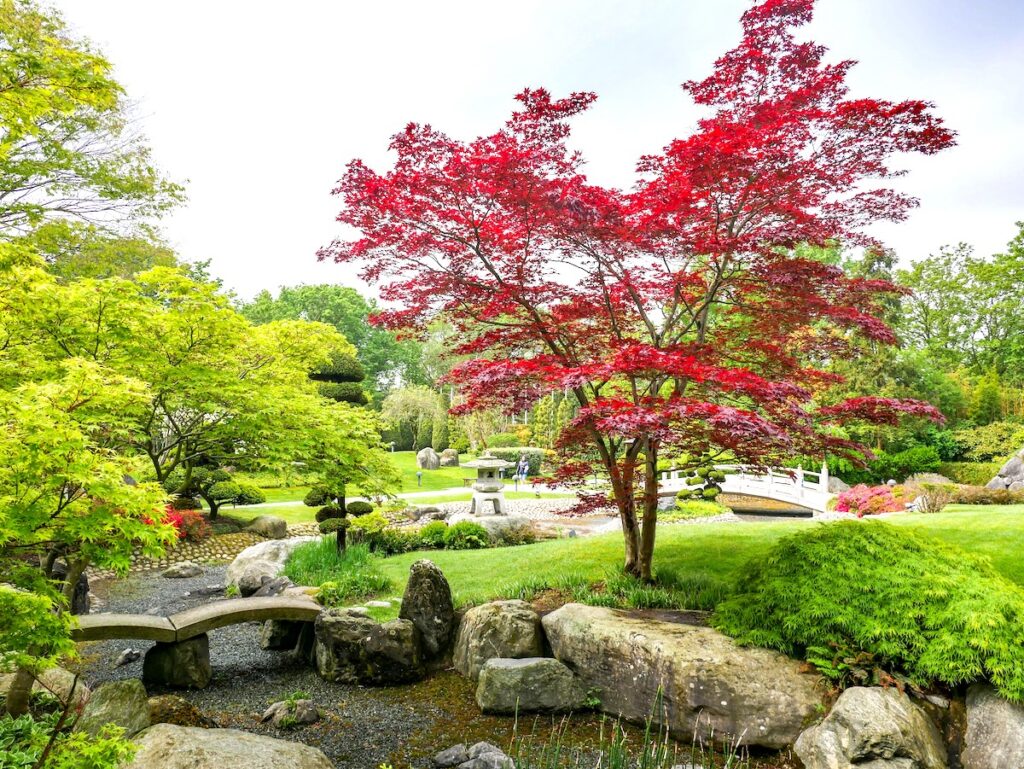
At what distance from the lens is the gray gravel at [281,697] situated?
15.2ft

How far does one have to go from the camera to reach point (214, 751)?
3.50 meters

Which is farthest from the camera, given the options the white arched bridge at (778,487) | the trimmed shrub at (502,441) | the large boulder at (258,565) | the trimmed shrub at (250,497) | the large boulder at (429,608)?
the trimmed shrub at (502,441)

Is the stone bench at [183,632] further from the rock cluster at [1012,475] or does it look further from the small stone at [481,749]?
the rock cluster at [1012,475]

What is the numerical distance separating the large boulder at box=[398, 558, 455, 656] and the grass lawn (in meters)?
0.58

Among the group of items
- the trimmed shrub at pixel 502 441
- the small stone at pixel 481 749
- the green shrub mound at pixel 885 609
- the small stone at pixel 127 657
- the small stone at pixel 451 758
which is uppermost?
the trimmed shrub at pixel 502 441

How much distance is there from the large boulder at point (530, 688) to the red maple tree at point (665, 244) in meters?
1.82

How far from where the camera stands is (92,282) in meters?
5.30

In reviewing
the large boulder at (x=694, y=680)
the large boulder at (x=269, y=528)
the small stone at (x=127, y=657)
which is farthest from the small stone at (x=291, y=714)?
the large boulder at (x=269, y=528)

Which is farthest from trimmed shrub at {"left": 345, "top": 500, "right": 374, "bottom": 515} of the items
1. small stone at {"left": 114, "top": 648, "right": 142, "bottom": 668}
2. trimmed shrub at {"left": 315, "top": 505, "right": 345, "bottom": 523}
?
small stone at {"left": 114, "top": 648, "right": 142, "bottom": 668}

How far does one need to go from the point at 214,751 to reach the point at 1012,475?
69.2ft

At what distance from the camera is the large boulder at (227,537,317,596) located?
9223mm

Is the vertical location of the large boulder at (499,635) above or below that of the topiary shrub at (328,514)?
below

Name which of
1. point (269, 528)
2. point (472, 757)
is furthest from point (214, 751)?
point (269, 528)

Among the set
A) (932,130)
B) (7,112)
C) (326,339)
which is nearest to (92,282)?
(7,112)
